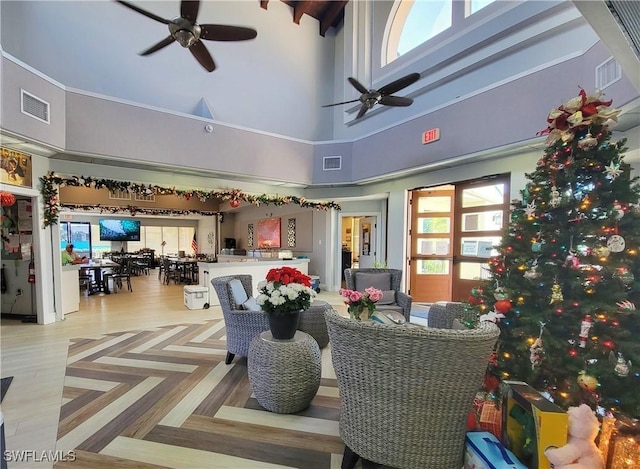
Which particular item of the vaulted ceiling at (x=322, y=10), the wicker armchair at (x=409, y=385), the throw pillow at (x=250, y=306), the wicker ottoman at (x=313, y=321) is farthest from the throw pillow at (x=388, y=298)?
the vaulted ceiling at (x=322, y=10)

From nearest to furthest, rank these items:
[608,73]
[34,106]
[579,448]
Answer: [579,448] → [608,73] → [34,106]

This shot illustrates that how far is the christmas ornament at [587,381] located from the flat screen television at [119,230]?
599 inches

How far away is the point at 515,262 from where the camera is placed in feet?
6.99

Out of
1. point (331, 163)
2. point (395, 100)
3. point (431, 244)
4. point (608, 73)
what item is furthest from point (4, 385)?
point (608, 73)

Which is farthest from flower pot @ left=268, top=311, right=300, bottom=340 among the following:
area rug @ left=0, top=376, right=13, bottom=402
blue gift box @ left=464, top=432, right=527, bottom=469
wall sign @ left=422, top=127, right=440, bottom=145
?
wall sign @ left=422, top=127, right=440, bottom=145

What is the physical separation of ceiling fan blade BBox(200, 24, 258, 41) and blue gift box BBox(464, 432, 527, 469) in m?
4.45

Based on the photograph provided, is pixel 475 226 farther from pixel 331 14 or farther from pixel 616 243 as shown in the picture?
pixel 331 14

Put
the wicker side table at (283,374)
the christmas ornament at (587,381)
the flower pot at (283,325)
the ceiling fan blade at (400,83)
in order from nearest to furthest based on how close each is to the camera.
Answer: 1. the christmas ornament at (587,381)
2. the wicker side table at (283,374)
3. the flower pot at (283,325)
4. the ceiling fan blade at (400,83)

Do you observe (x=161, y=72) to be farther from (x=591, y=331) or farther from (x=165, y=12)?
(x=591, y=331)

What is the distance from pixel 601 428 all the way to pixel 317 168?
20.5 feet

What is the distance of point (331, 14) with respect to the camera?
26.6 feet

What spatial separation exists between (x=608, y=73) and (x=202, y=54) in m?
4.79

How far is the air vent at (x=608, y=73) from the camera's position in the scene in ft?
9.96

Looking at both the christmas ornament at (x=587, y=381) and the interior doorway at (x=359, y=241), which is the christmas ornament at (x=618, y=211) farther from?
the interior doorway at (x=359, y=241)
